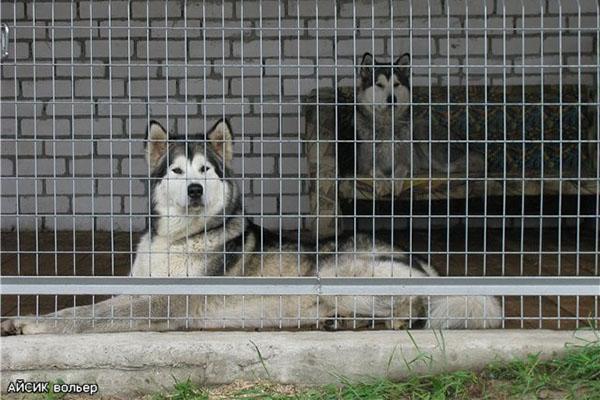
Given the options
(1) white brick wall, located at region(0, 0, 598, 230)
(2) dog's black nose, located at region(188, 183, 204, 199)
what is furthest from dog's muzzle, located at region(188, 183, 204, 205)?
(1) white brick wall, located at region(0, 0, 598, 230)

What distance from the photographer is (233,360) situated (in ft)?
10.4

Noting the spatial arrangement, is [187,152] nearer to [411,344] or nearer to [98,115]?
[411,344]

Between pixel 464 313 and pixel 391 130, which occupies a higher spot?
pixel 391 130

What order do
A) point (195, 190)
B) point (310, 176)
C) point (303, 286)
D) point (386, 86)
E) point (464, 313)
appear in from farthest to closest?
point (386, 86)
point (310, 176)
point (195, 190)
point (464, 313)
point (303, 286)

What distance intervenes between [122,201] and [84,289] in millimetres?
3968

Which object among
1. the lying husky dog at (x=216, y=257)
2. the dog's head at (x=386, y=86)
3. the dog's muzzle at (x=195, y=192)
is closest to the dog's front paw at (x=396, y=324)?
the lying husky dog at (x=216, y=257)

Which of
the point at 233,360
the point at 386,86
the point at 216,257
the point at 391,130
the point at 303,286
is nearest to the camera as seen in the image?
the point at 233,360

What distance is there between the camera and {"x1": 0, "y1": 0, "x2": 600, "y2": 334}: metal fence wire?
3398mm

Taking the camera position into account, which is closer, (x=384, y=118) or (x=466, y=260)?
(x=466, y=260)

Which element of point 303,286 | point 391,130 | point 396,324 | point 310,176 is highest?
point 391,130

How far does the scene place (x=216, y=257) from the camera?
3.92 meters

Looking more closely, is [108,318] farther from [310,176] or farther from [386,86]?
[386,86]

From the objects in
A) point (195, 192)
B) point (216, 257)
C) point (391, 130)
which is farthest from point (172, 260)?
point (391, 130)

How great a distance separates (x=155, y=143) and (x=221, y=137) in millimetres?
321
